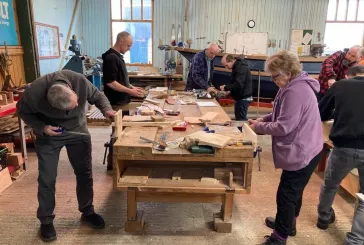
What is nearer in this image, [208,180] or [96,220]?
[208,180]

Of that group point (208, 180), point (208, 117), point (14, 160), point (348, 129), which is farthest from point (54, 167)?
point (348, 129)

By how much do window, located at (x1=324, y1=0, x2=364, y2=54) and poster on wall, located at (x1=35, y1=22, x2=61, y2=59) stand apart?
8059 mm

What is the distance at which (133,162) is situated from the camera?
255 cm

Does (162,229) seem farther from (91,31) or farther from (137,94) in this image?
(91,31)

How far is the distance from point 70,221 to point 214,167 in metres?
1.33

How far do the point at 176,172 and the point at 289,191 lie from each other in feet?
2.81

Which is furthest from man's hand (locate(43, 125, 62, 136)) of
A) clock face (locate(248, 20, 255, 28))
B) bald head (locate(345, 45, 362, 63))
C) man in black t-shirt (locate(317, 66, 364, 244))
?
clock face (locate(248, 20, 255, 28))

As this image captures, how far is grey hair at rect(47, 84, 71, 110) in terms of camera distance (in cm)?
196

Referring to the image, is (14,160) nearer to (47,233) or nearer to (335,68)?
(47,233)

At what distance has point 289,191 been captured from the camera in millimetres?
2074

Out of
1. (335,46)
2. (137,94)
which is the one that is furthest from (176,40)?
(137,94)

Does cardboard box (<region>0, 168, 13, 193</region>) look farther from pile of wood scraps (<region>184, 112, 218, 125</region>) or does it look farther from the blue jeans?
the blue jeans

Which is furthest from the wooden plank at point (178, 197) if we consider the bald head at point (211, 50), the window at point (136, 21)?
the window at point (136, 21)

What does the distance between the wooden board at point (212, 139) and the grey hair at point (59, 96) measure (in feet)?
2.86
